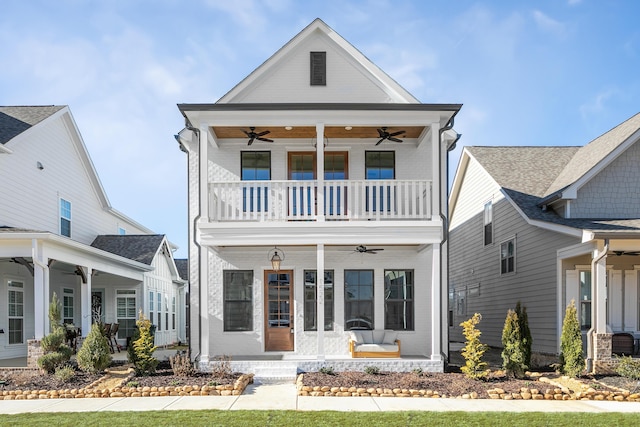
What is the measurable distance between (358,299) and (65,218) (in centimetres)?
1080

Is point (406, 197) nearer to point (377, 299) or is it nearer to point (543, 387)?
point (377, 299)

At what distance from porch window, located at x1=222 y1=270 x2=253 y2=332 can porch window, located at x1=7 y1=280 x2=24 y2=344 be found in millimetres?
6667

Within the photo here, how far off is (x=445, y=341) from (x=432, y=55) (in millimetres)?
6761

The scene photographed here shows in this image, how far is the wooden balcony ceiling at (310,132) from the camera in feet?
44.0

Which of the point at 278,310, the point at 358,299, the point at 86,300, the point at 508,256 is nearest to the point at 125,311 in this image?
the point at 86,300

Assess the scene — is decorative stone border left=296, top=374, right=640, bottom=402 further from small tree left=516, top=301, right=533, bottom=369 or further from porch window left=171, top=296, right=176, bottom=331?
porch window left=171, top=296, right=176, bottom=331

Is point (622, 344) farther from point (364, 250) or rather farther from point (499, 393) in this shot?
point (364, 250)

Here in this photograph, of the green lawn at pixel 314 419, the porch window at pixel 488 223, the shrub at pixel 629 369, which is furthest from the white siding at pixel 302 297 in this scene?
the porch window at pixel 488 223

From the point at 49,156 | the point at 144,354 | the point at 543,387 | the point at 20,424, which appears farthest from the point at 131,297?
the point at 543,387

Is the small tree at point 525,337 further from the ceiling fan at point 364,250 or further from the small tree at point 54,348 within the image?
the small tree at point 54,348

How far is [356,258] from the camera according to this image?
1432 cm

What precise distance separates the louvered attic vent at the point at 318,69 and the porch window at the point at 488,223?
789 cm

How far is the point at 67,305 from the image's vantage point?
1989cm

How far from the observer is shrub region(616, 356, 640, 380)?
37.2ft
